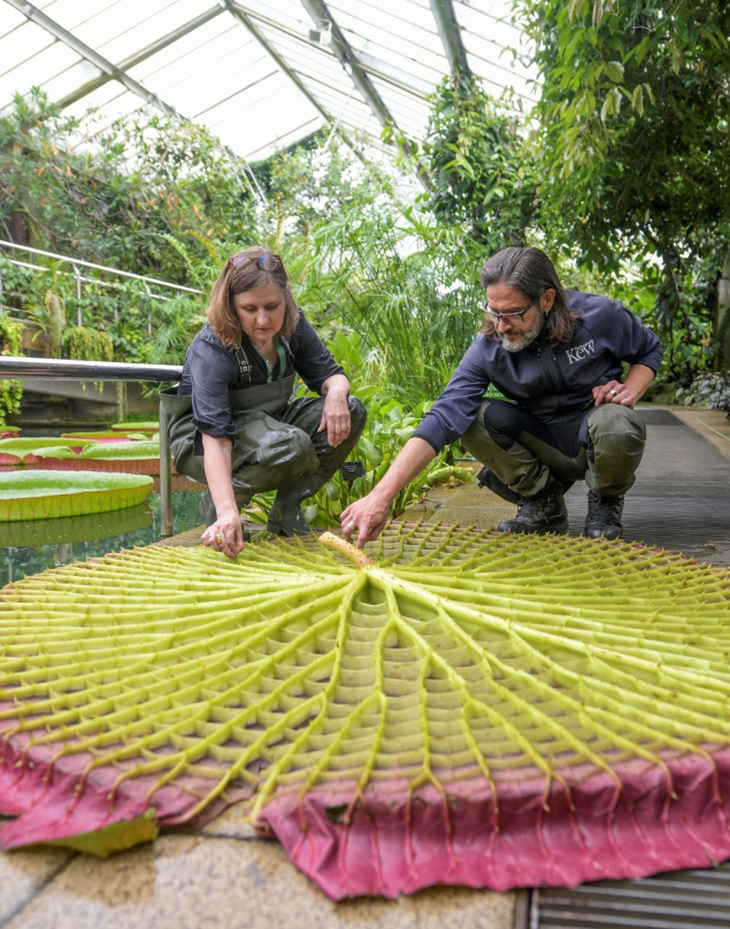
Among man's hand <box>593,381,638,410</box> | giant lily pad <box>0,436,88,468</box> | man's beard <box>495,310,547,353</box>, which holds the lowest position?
giant lily pad <box>0,436,88,468</box>

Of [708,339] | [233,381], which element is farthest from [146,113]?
[233,381]

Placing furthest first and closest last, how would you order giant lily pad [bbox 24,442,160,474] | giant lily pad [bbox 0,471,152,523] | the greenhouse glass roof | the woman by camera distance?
the greenhouse glass roof
giant lily pad [bbox 24,442,160,474]
giant lily pad [bbox 0,471,152,523]
the woman

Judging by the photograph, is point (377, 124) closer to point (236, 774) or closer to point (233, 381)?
point (233, 381)

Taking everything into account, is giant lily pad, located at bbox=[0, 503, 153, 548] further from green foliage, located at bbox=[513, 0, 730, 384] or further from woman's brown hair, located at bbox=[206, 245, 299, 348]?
green foliage, located at bbox=[513, 0, 730, 384]

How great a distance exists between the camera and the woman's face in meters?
2.01

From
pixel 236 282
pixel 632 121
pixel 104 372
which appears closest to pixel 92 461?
pixel 104 372

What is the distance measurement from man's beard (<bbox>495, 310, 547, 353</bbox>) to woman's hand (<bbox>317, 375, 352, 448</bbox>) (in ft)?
1.50

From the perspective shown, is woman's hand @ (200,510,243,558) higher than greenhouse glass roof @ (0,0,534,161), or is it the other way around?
greenhouse glass roof @ (0,0,534,161)

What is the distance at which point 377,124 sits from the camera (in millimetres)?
14508

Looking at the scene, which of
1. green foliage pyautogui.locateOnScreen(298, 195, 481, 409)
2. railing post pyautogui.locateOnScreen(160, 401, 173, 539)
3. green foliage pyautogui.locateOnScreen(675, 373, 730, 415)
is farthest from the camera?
green foliage pyautogui.locateOnScreen(675, 373, 730, 415)

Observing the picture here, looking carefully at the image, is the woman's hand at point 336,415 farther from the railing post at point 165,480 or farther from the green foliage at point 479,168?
the green foliage at point 479,168

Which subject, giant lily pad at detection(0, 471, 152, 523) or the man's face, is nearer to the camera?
the man's face

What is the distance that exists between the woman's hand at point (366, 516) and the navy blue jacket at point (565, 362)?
0.58 meters

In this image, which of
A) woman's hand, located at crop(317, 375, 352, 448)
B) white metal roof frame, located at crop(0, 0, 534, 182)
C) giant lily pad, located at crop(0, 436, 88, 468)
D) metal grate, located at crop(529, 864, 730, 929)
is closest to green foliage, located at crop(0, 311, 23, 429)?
giant lily pad, located at crop(0, 436, 88, 468)
